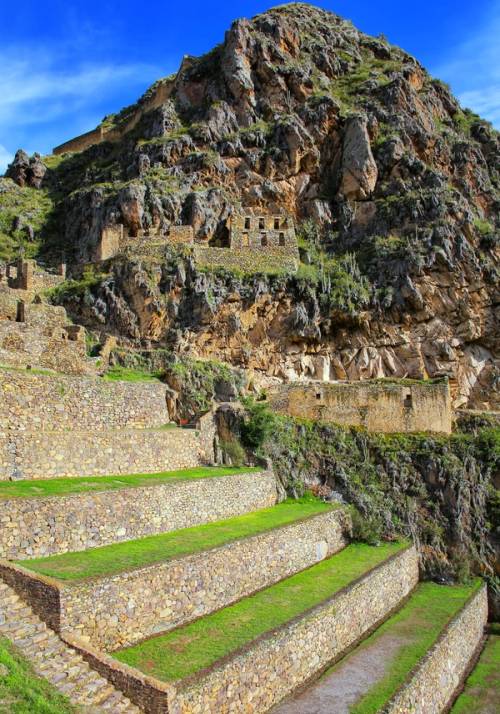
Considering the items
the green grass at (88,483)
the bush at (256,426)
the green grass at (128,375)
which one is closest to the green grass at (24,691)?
the green grass at (88,483)

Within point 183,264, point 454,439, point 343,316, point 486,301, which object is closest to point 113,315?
point 183,264

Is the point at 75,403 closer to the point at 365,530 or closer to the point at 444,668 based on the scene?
the point at 365,530

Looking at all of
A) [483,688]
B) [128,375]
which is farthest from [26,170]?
[483,688]

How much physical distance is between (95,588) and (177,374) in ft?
51.2

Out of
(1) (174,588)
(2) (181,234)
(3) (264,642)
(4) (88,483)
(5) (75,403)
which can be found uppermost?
(2) (181,234)

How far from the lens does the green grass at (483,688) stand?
56.5ft

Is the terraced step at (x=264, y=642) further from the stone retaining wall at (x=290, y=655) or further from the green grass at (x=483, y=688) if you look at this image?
the green grass at (x=483, y=688)

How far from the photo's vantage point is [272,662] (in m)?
14.2

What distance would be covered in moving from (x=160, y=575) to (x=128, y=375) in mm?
13135

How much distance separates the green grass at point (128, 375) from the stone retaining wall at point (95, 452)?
3345mm

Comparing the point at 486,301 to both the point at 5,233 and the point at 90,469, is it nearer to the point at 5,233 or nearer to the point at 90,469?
the point at 90,469

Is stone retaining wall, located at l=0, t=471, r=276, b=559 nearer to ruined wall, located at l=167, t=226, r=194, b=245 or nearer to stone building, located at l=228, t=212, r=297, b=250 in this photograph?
ruined wall, located at l=167, t=226, r=194, b=245

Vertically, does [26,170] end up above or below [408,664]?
above

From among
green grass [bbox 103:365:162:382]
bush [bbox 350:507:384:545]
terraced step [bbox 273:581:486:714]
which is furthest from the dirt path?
green grass [bbox 103:365:162:382]
